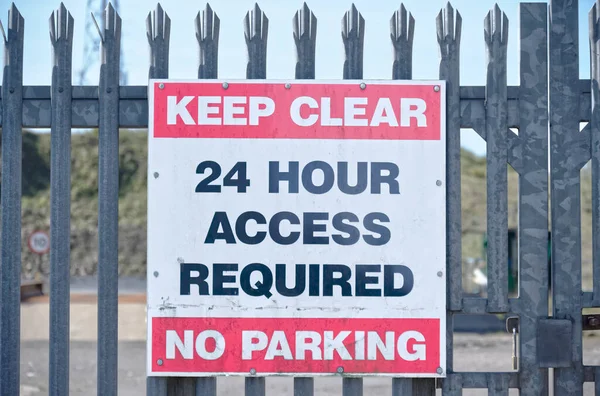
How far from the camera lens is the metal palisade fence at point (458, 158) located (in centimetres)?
295

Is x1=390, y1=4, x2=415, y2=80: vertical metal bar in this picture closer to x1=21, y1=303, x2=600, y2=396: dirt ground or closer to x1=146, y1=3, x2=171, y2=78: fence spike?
x1=146, y1=3, x2=171, y2=78: fence spike

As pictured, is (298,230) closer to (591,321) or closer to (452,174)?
(452,174)

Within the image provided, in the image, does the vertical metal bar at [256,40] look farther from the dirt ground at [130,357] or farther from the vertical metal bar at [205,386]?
the dirt ground at [130,357]

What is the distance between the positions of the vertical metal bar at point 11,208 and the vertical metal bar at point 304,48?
1310 mm

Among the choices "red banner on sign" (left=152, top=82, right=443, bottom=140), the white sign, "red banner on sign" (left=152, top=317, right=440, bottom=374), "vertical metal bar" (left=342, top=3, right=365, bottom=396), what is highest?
"vertical metal bar" (left=342, top=3, right=365, bottom=396)

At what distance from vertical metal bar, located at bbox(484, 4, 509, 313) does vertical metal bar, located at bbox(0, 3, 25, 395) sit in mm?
2169

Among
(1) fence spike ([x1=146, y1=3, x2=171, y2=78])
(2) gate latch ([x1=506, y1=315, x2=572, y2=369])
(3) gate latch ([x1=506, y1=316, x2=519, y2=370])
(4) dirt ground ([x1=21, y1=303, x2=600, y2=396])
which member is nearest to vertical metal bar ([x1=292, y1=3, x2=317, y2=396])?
(1) fence spike ([x1=146, y1=3, x2=171, y2=78])

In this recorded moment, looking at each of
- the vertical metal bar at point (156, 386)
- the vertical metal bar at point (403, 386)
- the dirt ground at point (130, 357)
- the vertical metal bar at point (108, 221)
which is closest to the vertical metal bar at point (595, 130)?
the vertical metal bar at point (403, 386)

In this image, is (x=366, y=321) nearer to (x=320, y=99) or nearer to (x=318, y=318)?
(x=318, y=318)

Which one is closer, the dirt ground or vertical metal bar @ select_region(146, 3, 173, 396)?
vertical metal bar @ select_region(146, 3, 173, 396)

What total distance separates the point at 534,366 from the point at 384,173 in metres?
1.11

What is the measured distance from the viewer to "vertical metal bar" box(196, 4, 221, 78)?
9.77 feet

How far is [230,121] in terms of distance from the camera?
9.76 feet

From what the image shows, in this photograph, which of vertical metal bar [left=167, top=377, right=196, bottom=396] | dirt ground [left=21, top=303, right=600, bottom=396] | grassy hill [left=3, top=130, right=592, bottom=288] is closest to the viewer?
vertical metal bar [left=167, top=377, right=196, bottom=396]
